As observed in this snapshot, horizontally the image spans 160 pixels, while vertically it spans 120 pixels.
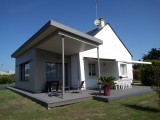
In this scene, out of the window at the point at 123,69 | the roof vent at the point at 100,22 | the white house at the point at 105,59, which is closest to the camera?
the white house at the point at 105,59

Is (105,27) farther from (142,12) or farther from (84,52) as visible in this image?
(142,12)

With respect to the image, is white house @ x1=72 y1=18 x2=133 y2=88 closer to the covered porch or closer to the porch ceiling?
the covered porch

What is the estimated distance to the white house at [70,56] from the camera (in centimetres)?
1323

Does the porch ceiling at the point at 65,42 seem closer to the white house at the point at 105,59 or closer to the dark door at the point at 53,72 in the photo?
the dark door at the point at 53,72

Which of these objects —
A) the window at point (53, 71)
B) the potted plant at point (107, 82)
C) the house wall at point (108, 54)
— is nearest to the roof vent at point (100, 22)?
the house wall at point (108, 54)

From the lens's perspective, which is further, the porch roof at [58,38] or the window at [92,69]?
the window at [92,69]

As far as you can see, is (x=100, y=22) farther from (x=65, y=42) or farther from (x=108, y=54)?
(x=65, y=42)

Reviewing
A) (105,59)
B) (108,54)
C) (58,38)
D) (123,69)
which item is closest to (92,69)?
(105,59)

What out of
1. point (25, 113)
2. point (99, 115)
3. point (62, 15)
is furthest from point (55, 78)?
point (99, 115)

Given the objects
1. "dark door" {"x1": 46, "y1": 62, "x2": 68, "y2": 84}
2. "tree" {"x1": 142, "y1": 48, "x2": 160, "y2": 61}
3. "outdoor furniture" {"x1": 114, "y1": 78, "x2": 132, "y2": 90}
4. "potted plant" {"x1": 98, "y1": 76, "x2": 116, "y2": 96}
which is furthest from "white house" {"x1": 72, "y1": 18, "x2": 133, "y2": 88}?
"tree" {"x1": 142, "y1": 48, "x2": 160, "y2": 61}

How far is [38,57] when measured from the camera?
16062mm

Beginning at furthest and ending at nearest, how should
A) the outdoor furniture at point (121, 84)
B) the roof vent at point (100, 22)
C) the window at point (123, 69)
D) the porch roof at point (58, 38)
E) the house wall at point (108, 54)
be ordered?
the roof vent at point (100, 22), the window at point (123, 69), the house wall at point (108, 54), the outdoor furniture at point (121, 84), the porch roof at point (58, 38)

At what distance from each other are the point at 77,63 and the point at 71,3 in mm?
5924

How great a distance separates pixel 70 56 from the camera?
61.1ft
